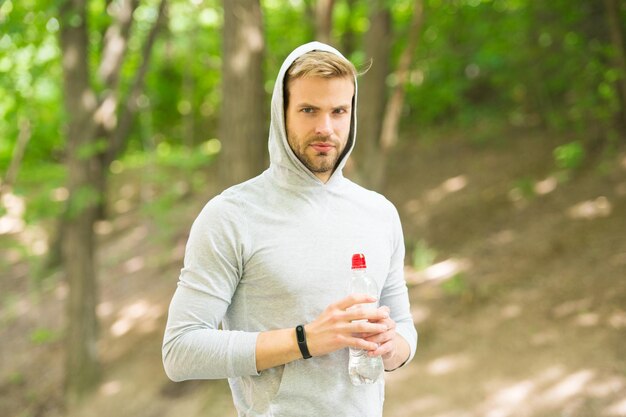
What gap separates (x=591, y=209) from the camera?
8867 mm

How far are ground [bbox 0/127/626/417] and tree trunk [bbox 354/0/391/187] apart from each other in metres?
1.82

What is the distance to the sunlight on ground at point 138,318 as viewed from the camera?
10.3 metres

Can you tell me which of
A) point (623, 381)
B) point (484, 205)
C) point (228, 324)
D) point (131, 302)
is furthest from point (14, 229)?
point (228, 324)

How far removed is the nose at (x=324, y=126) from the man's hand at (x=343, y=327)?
0.58 m

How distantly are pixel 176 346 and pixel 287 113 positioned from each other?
835 mm

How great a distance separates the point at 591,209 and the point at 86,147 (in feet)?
Result: 22.2

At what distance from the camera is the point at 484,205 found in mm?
10086

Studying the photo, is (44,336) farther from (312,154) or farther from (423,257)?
(312,154)

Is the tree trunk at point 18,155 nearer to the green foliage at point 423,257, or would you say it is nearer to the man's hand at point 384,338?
the green foliage at point 423,257

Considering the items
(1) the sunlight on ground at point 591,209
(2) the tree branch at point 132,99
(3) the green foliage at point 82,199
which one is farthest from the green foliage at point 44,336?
(1) the sunlight on ground at point 591,209

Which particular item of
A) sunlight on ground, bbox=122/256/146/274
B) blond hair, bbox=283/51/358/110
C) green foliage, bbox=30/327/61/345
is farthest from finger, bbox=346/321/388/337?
sunlight on ground, bbox=122/256/146/274

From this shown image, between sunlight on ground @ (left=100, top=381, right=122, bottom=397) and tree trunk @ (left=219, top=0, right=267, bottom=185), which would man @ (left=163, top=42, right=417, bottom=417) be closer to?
tree trunk @ (left=219, top=0, right=267, bottom=185)

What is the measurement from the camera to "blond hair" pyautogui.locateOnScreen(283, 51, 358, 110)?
2066mm

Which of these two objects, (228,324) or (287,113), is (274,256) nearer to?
(228,324)
